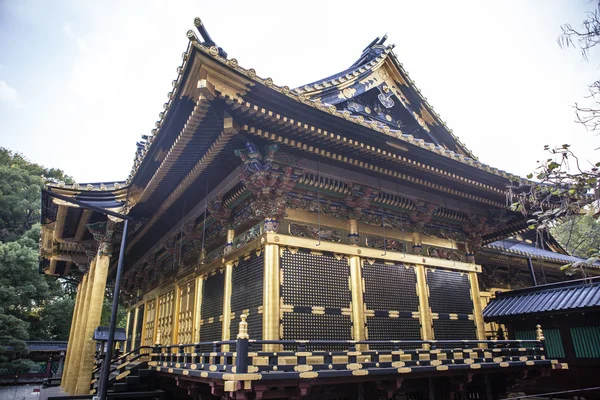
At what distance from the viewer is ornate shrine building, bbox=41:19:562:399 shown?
25.9 ft

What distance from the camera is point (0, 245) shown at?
103 ft

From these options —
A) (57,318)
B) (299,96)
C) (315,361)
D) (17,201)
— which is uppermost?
(17,201)

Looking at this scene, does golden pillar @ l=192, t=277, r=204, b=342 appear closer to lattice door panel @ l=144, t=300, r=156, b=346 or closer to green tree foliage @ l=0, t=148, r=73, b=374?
lattice door panel @ l=144, t=300, r=156, b=346

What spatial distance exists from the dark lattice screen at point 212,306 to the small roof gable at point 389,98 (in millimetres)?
6762

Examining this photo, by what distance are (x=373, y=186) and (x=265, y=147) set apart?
12.0 ft

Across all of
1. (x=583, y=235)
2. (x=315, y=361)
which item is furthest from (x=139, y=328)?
(x=583, y=235)

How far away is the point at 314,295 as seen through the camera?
31.3 ft

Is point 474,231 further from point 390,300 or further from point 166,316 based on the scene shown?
point 166,316

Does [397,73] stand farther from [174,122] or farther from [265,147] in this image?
[174,122]

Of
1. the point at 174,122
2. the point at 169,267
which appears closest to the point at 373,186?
the point at 174,122

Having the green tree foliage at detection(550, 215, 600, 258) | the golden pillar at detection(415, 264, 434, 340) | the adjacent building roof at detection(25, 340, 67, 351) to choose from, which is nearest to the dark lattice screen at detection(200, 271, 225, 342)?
the golden pillar at detection(415, 264, 434, 340)

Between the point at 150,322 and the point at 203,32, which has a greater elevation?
the point at 203,32

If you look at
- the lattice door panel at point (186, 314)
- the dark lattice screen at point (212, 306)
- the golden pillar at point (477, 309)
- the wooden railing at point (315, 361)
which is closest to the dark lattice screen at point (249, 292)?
the wooden railing at point (315, 361)

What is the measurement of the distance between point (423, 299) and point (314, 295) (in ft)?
12.6
